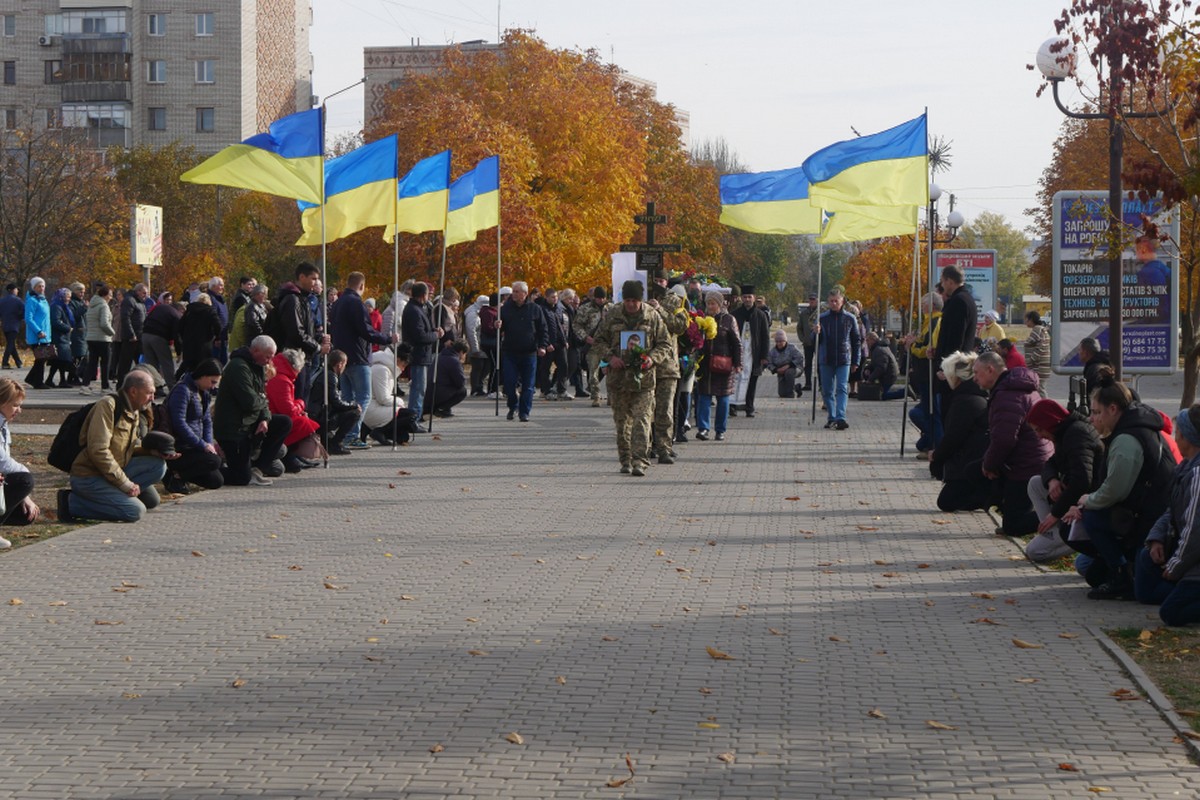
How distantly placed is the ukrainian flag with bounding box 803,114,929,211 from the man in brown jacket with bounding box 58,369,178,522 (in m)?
10.2

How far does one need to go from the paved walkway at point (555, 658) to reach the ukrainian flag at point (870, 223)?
6.89m

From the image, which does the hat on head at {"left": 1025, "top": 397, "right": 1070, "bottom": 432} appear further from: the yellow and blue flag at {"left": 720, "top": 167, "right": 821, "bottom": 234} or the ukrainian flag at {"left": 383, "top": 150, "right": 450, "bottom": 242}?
the yellow and blue flag at {"left": 720, "top": 167, "right": 821, "bottom": 234}

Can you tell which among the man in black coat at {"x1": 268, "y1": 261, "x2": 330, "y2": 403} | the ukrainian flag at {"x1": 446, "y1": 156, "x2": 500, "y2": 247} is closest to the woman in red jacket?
the man in black coat at {"x1": 268, "y1": 261, "x2": 330, "y2": 403}

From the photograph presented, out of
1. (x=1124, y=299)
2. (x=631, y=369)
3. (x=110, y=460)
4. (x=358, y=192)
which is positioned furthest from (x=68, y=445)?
(x=1124, y=299)

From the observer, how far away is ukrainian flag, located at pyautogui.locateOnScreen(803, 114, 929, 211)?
1995cm

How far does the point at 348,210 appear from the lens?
1883 centimetres

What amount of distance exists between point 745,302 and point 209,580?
1646cm

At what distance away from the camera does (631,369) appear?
16.8 m

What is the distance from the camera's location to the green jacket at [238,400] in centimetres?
1483

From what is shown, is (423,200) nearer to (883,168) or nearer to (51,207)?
(883,168)

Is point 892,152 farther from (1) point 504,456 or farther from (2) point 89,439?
(2) point 89,439

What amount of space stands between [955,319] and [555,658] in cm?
1009

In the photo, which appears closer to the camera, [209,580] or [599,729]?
[599,729]

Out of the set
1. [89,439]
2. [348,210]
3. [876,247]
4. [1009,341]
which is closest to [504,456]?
[348,210]
